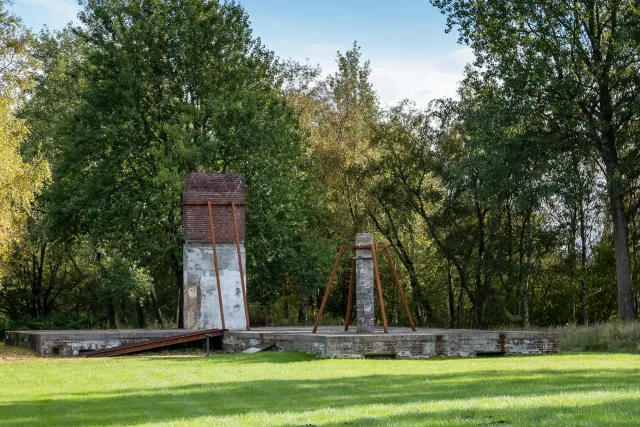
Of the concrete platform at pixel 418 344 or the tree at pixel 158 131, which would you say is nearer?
the concrete platform at pixel 418 344

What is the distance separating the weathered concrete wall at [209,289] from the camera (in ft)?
83.4

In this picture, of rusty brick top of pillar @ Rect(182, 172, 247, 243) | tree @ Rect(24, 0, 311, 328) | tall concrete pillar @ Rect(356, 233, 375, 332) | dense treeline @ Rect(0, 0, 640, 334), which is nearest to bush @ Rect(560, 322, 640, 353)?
dense treeline @ Rect(0, 0, 640, 334)

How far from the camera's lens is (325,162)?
131ft

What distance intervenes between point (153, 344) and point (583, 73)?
1551 centimetres

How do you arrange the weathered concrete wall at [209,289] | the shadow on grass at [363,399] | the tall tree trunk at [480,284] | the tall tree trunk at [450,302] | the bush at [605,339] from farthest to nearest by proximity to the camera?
1. the tall tree trunk at [450,302]
2. the tall tree trunk at [480,284]
3. the weathered concrete wall at [209,289]
4. the bush at [605,339]
5. the shadow on grass at [363,399]

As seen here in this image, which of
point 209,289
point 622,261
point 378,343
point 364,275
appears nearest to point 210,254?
point 209,289

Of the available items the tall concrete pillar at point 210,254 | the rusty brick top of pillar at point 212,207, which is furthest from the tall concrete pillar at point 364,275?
the rusty brick top of pillar at point 212,207

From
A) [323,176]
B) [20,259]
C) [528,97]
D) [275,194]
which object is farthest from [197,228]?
[20,259]

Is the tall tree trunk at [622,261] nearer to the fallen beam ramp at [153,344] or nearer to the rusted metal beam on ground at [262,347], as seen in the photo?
the rusted metal beam on ground at [262,347]

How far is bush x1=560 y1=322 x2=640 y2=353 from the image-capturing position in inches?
861

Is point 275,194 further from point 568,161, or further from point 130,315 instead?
point 130,315

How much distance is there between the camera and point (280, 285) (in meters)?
39.6

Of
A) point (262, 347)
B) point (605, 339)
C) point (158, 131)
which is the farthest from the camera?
point (158, 131)

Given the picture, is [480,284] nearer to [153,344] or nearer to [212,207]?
[212,207]
